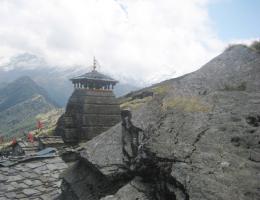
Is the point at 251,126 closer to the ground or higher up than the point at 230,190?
higher up

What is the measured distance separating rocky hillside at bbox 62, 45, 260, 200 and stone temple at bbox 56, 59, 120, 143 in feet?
61.0

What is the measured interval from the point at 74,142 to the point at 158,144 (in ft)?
73.5

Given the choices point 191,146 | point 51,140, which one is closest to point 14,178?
point 191,146

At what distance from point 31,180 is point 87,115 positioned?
14.7 metres

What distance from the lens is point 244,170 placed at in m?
5.01

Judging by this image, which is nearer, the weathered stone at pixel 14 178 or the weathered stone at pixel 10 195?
the weathered stone at pixel 10 195

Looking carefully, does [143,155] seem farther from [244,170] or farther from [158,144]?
[244,170]

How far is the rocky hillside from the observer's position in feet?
16.6

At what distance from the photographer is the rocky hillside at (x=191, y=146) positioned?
507 cm

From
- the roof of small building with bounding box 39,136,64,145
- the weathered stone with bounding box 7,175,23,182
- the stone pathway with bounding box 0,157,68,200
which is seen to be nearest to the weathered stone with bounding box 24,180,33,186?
the stone pathway with bounding box 0,157,68,200

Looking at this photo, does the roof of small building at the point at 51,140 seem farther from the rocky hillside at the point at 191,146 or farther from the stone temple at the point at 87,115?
the rocky hillside at the point at 191,146

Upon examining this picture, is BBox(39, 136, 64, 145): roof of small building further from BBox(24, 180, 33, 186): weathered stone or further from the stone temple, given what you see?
BBox(24, 180, 33, 186): weathered stone

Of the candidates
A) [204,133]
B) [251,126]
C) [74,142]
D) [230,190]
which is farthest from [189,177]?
[74,142]

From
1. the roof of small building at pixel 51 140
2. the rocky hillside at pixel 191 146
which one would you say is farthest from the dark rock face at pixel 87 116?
the rocky hillside at pixel 191 146
